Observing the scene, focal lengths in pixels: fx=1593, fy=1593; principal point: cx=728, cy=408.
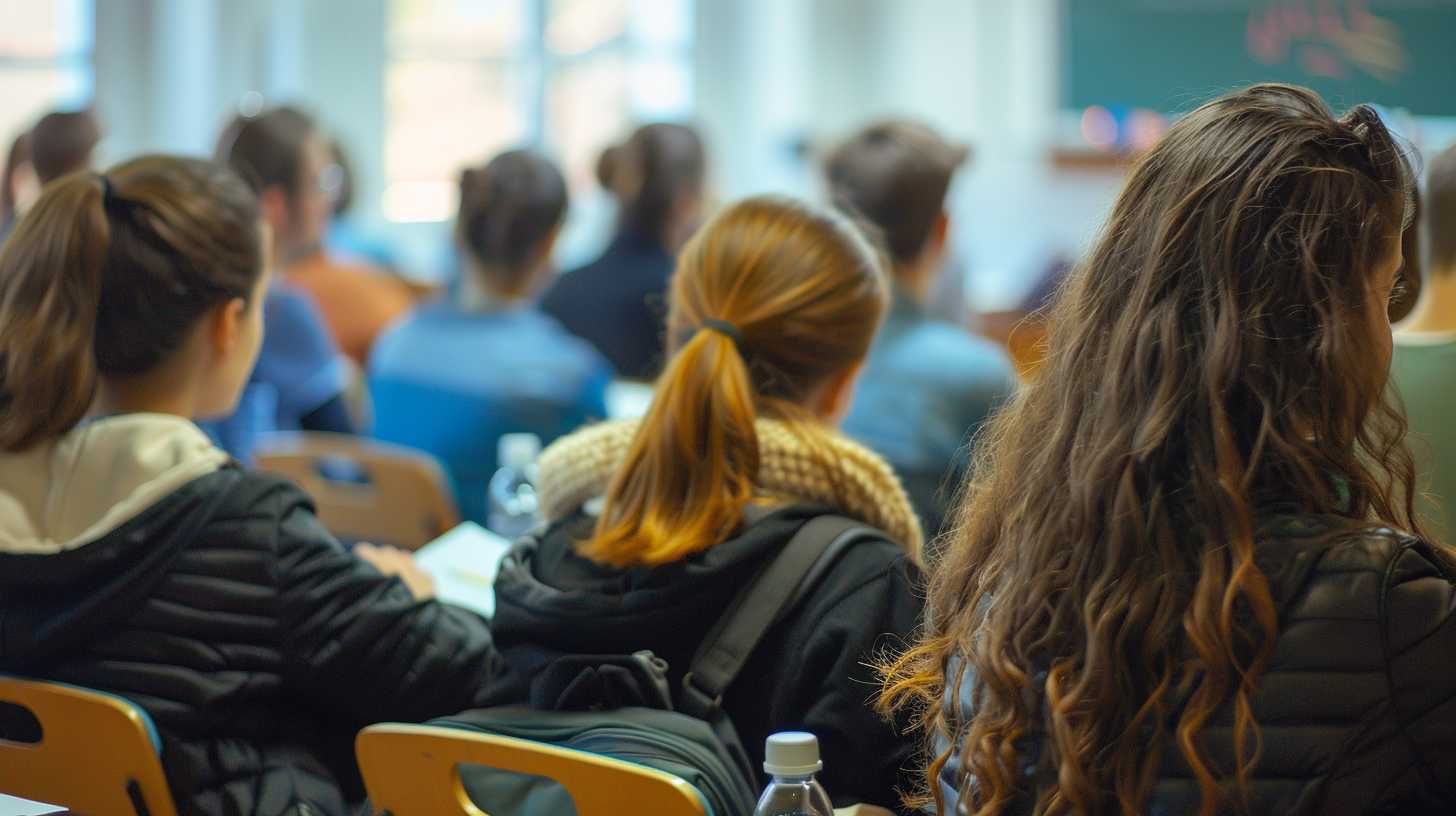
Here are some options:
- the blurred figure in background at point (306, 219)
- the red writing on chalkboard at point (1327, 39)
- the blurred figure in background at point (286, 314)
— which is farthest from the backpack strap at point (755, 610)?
the red writing on chalkboard at point (1327, 39)

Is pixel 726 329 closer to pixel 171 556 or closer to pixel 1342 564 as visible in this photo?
pixel 171 556

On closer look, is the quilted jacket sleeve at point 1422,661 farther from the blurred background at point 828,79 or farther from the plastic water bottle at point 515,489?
the blurred background at point 828,79

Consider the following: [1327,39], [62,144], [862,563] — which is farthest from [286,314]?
[1327,39]

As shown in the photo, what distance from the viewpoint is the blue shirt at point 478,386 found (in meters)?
3.21

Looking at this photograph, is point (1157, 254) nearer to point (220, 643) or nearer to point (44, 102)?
point (220, 643)

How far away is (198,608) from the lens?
1.63 metres

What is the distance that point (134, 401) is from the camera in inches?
72.0

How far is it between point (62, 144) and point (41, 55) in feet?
11.0

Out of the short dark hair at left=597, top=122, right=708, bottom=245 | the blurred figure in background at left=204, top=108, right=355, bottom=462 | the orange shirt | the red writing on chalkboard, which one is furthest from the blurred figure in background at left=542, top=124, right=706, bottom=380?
the red writing on chalkboard

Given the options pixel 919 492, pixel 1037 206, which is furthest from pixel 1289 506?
pixel 1037 206

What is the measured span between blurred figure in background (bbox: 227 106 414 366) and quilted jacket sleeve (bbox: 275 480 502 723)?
1.85 meters

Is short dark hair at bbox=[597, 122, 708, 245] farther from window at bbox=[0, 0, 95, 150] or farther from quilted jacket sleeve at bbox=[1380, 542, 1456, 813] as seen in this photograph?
window at bbox=[0, 0, 95, 150]

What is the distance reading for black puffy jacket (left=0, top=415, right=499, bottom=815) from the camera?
162 centimetres

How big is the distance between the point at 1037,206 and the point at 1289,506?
5912 mm
